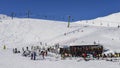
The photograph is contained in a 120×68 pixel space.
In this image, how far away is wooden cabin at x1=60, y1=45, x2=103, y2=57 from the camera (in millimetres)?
52031

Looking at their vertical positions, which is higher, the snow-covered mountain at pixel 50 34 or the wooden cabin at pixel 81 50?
the snow-covered mountain at pixel 50 34

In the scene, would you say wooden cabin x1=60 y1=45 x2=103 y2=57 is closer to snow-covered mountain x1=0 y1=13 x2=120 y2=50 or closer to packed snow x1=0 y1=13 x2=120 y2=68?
packed snow x1=0 y1=13 x2=120 y2=68

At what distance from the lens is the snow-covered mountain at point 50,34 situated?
219ft

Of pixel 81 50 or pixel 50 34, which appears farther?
pixel 50 34

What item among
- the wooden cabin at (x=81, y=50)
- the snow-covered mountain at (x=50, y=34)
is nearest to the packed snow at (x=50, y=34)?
the snow-covered mountain at (x=50, y=34)

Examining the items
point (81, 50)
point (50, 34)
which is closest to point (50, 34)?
point (50, 34)

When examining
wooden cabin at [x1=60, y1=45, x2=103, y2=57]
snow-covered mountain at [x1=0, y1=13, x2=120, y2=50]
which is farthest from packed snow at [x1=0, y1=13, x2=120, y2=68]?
wooden cabin at [x1=60, y1=45, x2=103, y2=57]

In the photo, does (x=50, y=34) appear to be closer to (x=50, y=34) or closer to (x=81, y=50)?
(x=50, y=34)

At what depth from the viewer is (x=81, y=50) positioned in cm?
5303

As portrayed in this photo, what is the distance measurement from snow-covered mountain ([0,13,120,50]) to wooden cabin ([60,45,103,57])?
5537 mm

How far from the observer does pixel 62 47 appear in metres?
54.8

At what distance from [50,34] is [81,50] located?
100 feet

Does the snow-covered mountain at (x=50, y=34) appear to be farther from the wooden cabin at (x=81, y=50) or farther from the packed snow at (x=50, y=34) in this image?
the wooden cabin at (x=81, y=50)

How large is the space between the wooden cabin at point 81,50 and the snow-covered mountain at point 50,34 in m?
5.54
